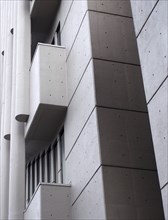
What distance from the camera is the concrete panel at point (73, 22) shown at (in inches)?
765

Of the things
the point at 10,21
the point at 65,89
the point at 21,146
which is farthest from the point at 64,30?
the point at 10,21

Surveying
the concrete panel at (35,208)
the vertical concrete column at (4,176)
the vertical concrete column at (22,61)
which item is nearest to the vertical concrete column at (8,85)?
the vertical concrete column at (4,176)

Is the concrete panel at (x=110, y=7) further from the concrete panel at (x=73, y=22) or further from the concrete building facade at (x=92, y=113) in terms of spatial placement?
the concrete panel at (x=73, y=22)

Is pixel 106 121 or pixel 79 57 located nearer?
pixel 106 121

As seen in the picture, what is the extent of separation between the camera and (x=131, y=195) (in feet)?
49.8

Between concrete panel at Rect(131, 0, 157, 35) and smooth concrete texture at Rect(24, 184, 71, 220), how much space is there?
734 cm

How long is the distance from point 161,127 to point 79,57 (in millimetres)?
8233

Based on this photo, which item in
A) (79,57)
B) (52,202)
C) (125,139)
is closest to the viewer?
(125,139)

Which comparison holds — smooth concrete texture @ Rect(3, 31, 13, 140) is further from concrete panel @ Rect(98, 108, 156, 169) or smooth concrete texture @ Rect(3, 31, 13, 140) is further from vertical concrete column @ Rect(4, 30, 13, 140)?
concrete panel @ Rect(98, 108, 156, 169)

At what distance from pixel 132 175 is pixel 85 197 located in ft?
6.21

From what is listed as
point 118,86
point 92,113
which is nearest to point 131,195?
point 92,113

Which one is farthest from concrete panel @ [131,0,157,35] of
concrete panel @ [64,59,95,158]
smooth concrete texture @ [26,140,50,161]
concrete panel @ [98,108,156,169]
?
smooth concrete texture @ [26,140,50,161]

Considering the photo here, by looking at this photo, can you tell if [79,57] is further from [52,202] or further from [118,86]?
[52,202]

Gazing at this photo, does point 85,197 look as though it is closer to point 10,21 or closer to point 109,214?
point 109,214
